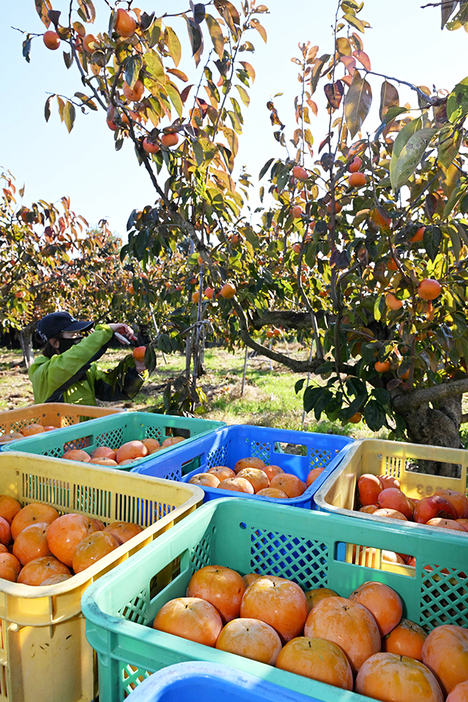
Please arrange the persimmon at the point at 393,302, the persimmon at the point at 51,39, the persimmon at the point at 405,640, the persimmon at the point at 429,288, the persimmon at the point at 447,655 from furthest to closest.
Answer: the persimmon at the point at 393,302
the persimmon at the point at 429,288
the persimmon at the point at 51,39
the persimmon at the point at 405,640
the persimmon at the point at 447,655

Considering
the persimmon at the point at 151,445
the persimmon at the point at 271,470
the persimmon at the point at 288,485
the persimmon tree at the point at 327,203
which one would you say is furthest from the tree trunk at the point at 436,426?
the persimmon at the point at 151,445

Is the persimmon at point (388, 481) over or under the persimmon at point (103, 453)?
under

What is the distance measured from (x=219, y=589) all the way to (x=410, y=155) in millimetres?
930

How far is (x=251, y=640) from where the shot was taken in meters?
0.79

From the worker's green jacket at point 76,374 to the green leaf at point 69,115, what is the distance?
1.09m

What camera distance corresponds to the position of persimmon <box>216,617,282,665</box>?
778 millimetres

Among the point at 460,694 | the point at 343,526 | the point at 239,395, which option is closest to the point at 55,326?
the point at 343,526

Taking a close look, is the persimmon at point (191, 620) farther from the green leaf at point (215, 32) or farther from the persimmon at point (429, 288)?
the green leaf at point (215, 32)

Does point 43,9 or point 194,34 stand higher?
point 43,9

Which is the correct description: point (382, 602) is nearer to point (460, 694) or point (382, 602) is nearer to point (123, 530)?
point (460, 694)

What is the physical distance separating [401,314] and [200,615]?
1.90 metres

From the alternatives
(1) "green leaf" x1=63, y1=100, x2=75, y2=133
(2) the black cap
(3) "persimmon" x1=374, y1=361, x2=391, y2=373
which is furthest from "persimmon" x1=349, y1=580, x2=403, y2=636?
(2) the black cap

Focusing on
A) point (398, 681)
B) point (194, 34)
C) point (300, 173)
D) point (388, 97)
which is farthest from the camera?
point (300, 173)

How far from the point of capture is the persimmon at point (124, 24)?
1.69m
